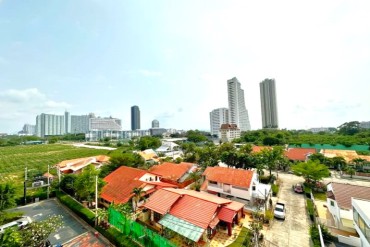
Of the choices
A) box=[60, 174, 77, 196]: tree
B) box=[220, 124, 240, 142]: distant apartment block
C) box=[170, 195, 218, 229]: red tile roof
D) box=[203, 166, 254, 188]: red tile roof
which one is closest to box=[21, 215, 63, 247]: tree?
box=[170, 195, 218, 229]: red tile roof

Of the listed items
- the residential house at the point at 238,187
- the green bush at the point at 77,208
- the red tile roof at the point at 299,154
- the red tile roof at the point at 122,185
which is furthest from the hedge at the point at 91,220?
the red tile roof at the point at 299,154

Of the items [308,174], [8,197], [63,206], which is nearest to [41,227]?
[8,197]

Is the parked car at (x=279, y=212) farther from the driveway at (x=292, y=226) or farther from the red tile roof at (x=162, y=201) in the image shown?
the red tile roof at (x=162, y=201)

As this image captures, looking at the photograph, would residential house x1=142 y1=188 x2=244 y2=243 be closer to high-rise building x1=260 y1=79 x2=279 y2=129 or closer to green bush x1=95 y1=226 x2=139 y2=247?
green bush x1=95 y1=226 x2=139 y2=247

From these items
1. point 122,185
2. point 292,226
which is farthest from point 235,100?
point 122,185

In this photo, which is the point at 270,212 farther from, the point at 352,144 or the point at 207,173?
the point at 352,144

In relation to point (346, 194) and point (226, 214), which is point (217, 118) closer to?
point (346, 194)
